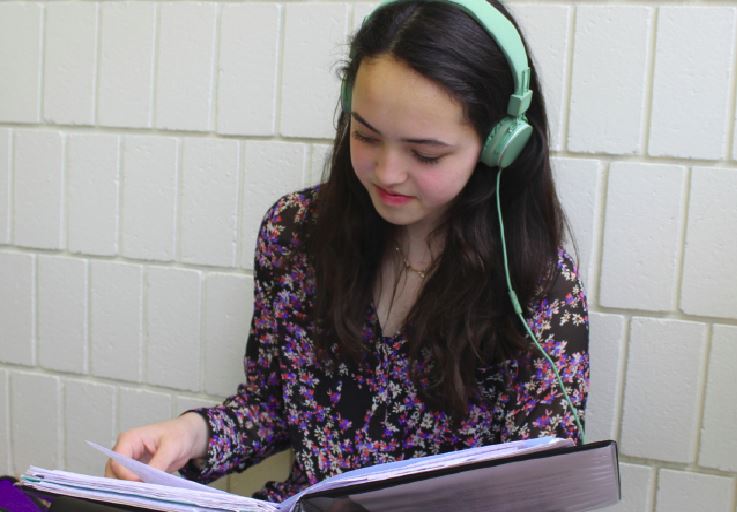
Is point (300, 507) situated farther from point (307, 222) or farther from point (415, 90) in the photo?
point (307, 222)

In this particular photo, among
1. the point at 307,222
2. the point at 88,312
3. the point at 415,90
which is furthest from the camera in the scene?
the point at 88,312

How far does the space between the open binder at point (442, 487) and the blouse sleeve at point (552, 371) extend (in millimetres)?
285

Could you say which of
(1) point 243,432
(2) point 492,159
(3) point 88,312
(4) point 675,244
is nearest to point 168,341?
(3) point 88,312

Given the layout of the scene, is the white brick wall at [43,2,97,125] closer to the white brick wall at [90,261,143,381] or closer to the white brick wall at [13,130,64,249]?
the white brick wall at [13,130,64,249]

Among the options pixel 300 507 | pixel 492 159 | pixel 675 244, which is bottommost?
pixel 300 507

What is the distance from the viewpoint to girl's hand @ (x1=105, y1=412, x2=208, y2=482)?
864mm

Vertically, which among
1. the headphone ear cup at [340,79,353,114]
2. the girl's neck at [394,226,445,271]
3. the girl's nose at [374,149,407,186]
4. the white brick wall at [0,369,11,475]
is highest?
the headphone ear cup at [340,79,353,114]

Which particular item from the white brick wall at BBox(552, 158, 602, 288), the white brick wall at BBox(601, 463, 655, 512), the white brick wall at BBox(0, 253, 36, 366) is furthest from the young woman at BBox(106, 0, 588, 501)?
the white brick wall at BBox(0, 253, 36, 366)

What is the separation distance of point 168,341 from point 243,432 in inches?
14.7

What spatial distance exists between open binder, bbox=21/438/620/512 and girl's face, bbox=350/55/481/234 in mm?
331

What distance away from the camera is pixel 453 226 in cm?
95

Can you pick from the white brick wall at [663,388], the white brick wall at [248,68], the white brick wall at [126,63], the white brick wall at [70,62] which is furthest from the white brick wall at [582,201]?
the white brick wall at [70,62]

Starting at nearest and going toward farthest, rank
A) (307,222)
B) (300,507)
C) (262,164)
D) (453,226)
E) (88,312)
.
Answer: (300,507) < (453,226) < (307,222) < (262,164) < (88,312)

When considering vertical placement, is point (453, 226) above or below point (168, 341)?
above
